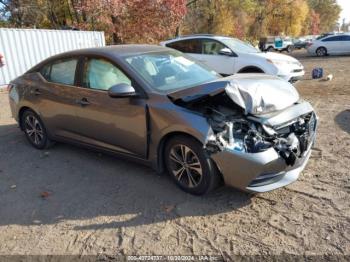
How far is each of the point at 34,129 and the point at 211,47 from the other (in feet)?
18.6

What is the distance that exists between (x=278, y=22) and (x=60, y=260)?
161 ft

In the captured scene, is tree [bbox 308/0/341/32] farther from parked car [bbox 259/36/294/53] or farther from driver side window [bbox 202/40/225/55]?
driver side window [bbox 202/40/225/55]

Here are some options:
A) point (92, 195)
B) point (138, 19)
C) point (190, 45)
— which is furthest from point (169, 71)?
point (138, 19)

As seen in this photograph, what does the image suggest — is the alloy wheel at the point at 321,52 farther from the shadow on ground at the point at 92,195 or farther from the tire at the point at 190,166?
the tire at the point at 190,166

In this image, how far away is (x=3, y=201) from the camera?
3.99m

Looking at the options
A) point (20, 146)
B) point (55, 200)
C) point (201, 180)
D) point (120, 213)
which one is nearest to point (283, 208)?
point (201, 180)

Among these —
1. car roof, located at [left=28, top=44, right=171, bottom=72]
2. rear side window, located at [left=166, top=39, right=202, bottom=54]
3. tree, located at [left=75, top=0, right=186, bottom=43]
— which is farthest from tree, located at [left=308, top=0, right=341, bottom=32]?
car roof, located at [left=28, top=44, right=171, bottom=72]

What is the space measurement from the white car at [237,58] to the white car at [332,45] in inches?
575

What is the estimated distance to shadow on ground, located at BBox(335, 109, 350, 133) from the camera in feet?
18.8

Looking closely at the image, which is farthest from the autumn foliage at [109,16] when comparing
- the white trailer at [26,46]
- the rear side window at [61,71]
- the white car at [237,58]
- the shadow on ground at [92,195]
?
the shadow on ground at [92,195]

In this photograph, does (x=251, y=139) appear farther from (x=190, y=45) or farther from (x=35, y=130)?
(x=190, y=45)

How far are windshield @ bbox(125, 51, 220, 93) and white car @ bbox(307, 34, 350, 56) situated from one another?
65.9 ft

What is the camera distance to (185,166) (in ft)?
12.2

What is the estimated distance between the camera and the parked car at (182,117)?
11.1 ft
